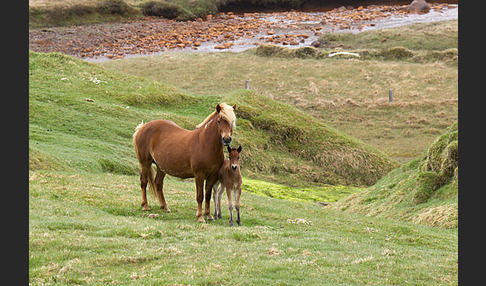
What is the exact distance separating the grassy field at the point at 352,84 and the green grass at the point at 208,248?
114 feet

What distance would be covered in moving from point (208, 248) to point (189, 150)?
15.7 feet

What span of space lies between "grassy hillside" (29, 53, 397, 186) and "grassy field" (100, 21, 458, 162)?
Result: 26.0 ft

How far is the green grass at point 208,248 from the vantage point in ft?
39.3

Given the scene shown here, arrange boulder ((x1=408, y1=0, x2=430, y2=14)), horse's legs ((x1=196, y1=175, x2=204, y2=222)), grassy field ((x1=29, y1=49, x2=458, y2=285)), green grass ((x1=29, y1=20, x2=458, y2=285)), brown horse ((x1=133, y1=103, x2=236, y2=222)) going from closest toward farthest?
grassy field ((x1=29, y1=49, x2=458, y2=285)) < green grass ((x1=29, y1=20, x2=458, y2=285)) < brown horse ((x1=133, y1=103, x2=236, y2=222)) < horse's legs ((x1=196, y1=175, x2=204, y2=222)) < boulder ((x1=408, y1=0, x2=430, y2=14))

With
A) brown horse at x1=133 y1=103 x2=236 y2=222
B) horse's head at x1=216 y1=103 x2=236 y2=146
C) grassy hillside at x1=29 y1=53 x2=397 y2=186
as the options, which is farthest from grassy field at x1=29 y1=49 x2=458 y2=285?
horse's head at x1=216 y1=103 x2=236 y2=146

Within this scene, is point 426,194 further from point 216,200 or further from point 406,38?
point 406,38

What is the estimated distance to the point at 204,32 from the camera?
10644 cm

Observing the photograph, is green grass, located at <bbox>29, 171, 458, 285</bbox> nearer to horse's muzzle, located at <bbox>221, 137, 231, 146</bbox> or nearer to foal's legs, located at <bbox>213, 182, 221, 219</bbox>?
foal's legs, located at <bbox>213, 182, 221, 219</bbox>

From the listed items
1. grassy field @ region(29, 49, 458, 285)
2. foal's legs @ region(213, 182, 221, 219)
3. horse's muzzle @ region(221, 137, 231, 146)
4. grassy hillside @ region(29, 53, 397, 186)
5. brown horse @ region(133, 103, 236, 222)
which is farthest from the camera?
grassy hillside @ region(29, 53, 397, 186)

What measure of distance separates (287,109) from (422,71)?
31851mm

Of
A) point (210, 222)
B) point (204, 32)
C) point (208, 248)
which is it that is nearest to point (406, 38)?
point (204, 32)

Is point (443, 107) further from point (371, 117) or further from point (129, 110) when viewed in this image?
point (129, 110)

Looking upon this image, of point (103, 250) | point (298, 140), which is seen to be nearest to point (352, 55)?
point (298, 140)

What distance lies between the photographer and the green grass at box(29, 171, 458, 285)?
39.3 ft
